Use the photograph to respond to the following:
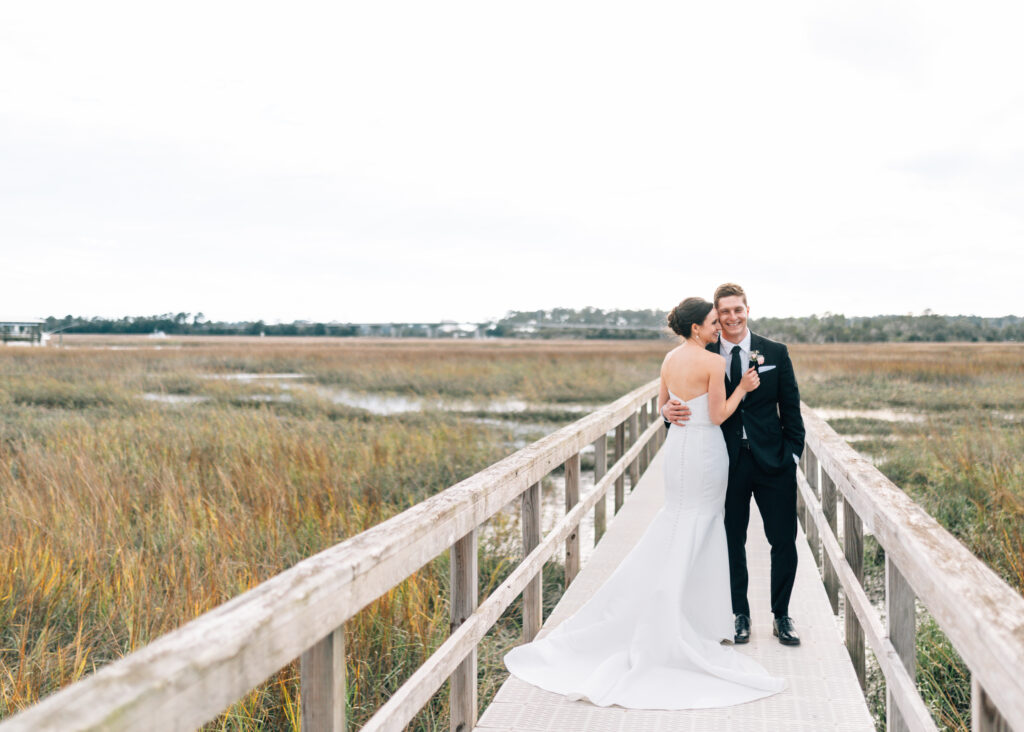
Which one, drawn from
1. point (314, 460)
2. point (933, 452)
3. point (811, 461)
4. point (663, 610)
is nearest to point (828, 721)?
point (663, 610)

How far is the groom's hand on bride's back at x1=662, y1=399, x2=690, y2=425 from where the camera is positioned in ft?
11.4

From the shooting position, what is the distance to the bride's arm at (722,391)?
335 centimetres

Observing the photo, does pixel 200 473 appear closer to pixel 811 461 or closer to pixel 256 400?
pixel 811 461

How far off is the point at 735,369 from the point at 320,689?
7.97 feet

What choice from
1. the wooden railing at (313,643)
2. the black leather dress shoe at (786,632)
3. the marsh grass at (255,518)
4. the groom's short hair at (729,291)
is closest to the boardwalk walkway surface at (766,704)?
the black leather dress shoe at (786,632)

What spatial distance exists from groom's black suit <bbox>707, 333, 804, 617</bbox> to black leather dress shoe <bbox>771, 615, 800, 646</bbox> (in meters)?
0.04

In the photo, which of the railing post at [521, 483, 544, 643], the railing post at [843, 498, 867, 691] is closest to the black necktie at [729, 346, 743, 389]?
the railing post at [843, 498, 867, 691]

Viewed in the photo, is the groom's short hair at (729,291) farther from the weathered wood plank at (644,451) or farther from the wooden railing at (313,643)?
the weathered wood plank at (644,451)

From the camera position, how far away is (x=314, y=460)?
26.9 feet

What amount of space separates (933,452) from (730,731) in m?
8.43

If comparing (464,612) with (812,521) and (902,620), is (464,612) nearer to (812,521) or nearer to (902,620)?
(902,620)

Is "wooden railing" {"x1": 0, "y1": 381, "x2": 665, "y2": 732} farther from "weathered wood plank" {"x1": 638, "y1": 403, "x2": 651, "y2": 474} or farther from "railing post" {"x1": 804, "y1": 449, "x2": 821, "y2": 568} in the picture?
"weathered wood plank" {"x1": 638, "y1": 403, "x2": 651, "y2": 474}

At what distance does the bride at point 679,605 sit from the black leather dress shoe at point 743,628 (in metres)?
0.16

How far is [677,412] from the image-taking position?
3.49m
